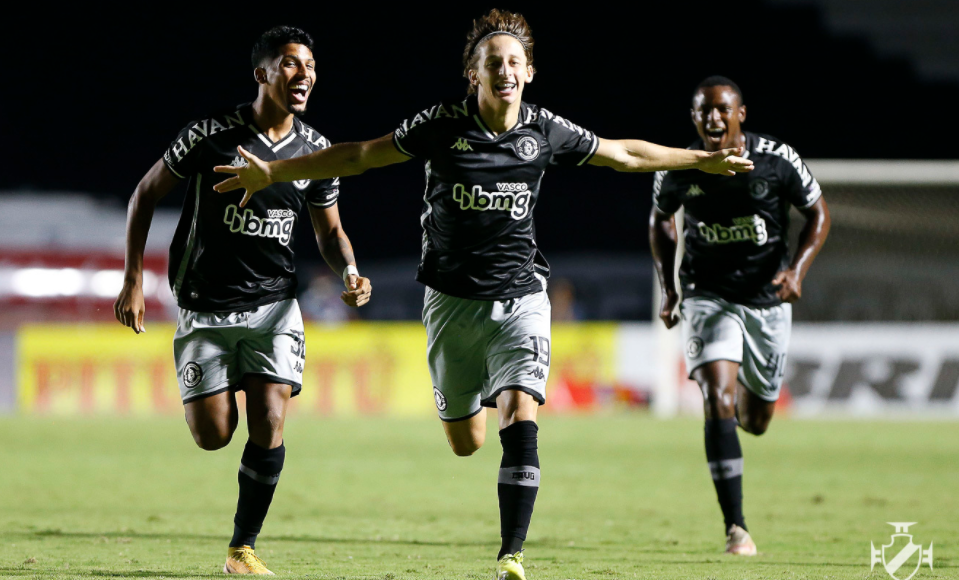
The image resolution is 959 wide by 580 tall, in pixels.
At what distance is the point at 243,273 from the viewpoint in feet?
18.6

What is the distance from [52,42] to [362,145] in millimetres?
37663

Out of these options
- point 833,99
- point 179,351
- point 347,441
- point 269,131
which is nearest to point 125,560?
point 179,351

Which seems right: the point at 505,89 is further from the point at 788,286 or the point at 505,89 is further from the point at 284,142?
the point at 788,286

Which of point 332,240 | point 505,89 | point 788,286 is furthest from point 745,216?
point 332,240

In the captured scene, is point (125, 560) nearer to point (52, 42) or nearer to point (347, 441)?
point (347, 441)

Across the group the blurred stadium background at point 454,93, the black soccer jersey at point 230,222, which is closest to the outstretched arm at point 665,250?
the black soccer jersey at point 230,222

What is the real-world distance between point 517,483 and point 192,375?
1778 mm

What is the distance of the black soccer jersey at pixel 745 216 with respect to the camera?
700 centimetres

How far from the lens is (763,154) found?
7.02m

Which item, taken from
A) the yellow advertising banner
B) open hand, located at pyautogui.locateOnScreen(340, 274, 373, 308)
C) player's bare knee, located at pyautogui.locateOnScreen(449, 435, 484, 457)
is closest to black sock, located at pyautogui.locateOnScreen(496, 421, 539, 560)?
player's bare knee, located at pyautogui.locateOnScreen(449, 435, 484, 457)

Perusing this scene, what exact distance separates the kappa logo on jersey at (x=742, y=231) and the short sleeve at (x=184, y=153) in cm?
317

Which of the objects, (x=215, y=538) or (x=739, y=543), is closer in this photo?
(x=739, y=543)

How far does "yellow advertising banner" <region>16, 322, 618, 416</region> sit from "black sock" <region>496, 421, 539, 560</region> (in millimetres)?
14602

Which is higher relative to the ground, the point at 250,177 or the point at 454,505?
the point at 250,177
